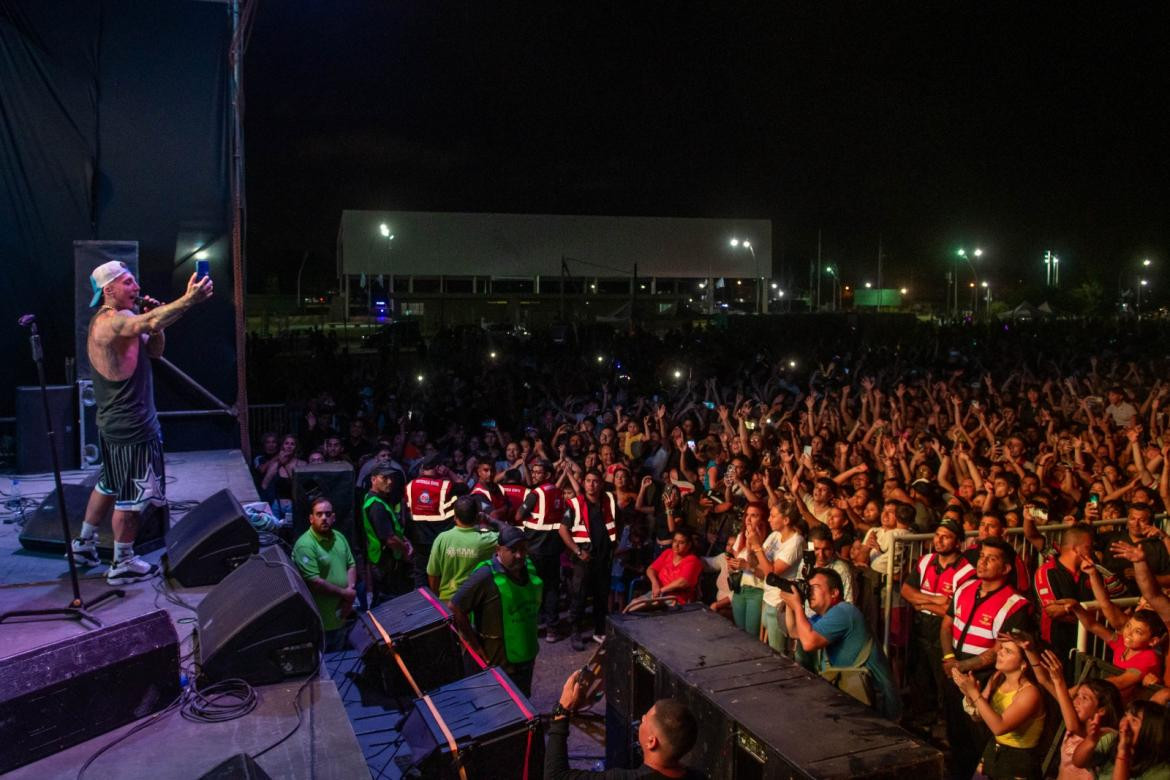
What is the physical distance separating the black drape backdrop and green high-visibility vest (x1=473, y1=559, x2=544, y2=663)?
5.71m

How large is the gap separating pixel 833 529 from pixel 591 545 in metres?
2.09

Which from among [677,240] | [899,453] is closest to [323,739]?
[899,453]

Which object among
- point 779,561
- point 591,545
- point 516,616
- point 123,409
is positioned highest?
point 123,409

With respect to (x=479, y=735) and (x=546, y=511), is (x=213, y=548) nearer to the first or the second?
(x=479, y=735)

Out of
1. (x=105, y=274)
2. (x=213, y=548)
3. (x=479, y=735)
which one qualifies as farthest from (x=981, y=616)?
(x=105, y=274)

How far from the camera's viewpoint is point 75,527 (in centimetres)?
540

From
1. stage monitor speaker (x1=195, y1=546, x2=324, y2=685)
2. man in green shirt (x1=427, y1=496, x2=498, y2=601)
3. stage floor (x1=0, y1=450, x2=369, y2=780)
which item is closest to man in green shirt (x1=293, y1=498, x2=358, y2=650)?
man in green shirt (x1=427, y1=496, x2=498, y2=601)

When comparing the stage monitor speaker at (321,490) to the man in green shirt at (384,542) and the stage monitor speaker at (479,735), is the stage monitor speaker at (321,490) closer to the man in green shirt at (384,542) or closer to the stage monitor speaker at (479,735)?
the man in green shirt at (384,542)

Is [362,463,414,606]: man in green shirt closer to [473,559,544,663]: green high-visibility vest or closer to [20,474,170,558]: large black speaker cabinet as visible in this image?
[20,474,170,558]: large black speaker cabinet

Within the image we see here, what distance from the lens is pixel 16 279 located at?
930cm

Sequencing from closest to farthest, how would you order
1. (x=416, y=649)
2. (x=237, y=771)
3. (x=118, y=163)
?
(x=237, y=771), (x=416, y=649), (x=118, y=163)

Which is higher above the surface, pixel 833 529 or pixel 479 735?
pixel 833 529

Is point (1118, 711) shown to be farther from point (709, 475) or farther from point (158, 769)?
point (709, 475)

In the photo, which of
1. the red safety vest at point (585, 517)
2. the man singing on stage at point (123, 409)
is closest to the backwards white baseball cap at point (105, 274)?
the man singing on stage at point (123, 409)
